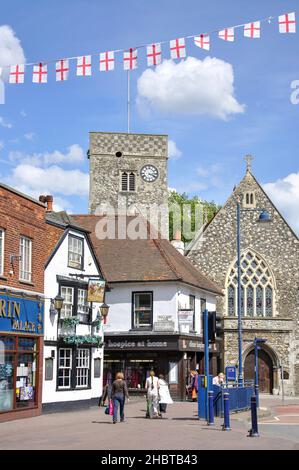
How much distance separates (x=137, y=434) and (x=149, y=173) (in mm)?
44705

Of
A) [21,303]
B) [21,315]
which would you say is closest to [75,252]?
[21,303]

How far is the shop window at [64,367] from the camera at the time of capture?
28.2 metres

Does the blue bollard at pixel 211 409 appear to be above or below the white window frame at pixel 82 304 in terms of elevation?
below

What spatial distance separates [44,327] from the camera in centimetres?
2698

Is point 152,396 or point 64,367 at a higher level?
point 64,367

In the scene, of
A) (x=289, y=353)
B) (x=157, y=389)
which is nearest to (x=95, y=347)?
(x=157, y=389)

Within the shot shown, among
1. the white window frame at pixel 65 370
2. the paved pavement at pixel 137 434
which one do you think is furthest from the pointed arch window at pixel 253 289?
the paved pavement at pixel 137 434

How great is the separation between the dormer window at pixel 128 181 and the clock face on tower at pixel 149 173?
2.82 feet

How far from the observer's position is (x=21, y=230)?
82.4 ft

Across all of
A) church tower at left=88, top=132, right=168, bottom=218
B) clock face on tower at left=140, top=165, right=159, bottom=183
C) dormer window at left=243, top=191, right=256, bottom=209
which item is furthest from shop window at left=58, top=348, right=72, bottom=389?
clock face on tower at left=140, top=165, right=159, bottom=183

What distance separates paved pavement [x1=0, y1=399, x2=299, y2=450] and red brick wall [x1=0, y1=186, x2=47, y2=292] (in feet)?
14.9

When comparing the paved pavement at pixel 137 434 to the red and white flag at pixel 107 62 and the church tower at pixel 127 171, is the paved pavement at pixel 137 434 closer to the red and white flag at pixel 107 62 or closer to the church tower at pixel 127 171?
the red and white flag at pixel 107 62

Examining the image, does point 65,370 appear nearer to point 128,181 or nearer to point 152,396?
point 152,396

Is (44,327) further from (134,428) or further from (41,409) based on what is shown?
(134,428)
